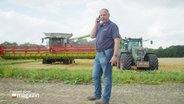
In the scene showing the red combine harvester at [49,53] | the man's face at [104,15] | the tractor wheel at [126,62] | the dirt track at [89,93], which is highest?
the man's face at [104,15]

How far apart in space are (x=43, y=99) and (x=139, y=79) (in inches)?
173

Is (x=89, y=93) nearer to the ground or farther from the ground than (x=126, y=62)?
nearer to the ground

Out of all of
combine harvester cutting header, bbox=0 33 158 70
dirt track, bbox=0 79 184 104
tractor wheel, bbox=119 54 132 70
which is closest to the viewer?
dirt track, bbox=0 79 184 104

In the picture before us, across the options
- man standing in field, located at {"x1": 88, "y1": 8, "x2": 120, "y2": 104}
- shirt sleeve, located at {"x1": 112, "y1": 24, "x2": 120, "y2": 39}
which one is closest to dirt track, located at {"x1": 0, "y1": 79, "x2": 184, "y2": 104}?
man standing in field, located at {"x1": 88, "y1": 8, "x2": 120, "y2": 104}

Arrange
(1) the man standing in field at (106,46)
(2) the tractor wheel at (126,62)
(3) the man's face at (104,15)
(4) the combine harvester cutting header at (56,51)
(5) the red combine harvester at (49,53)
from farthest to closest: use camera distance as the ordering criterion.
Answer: (5) the red combine harvester at (49,53) < (4) the combine harvester cutting header at (56,51) < (2) the tractor wheel at (126,62) < (3) the man's face at (104,15) < (1) the man standing in field at (106,46)

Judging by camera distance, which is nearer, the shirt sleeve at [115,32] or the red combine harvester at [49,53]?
the shirt sleeve at [115,32]

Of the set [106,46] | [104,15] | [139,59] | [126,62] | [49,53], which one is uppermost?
[104,15]

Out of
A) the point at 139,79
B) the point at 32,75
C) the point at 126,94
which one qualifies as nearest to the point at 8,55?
the point at 32,75

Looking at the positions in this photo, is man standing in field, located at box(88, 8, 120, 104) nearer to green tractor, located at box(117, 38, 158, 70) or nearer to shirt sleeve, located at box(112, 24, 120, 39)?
shirt sleeve, located at box(112, 24, 120, 39)

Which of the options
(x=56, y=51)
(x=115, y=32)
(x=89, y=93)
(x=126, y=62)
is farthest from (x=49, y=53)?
(x=115, y=32)

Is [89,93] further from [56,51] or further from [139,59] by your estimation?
[56,51]

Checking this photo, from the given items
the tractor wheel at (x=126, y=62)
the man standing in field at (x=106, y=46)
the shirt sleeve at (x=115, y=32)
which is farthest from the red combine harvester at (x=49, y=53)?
the shirt sleeve at (x=115, y=32)

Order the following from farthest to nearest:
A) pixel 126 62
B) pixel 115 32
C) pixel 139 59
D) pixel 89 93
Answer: pixel 139 59
pixel 126 62
pixel 89 93
pixel 115 32

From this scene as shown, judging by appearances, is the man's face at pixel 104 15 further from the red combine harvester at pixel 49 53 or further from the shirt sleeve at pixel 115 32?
the red combine harvester at pixel 49 53
